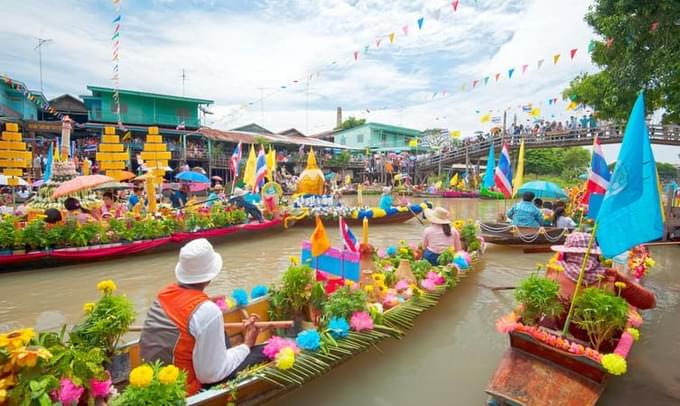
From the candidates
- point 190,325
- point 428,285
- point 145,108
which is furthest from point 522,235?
point 145,108

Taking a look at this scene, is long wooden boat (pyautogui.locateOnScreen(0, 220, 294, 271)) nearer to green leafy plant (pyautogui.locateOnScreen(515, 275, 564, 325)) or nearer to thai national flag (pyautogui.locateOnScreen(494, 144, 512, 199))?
thai national flag (pyautogui.locateOnScreen(494, 144, 512, 199))

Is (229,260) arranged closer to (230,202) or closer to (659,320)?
(230,202)

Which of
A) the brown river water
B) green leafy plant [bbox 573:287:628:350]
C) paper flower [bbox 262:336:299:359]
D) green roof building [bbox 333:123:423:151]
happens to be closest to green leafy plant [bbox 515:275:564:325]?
green leafy plant [bbox 573:287:628:350]

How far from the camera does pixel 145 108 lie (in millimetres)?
23969

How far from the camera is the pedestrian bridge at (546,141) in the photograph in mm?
19797

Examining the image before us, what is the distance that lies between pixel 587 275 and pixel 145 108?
25.7 metres

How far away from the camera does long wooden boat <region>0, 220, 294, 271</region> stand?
748cm

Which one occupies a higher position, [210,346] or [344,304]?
[210,346]

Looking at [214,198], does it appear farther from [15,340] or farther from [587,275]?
[587,275]

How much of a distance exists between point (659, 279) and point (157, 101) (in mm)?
25677

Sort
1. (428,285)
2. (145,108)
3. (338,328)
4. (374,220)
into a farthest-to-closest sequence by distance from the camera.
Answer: (145,108) → (374,220) → (428,285) → (338,328)

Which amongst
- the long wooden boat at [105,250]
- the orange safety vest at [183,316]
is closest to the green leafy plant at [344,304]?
the orange safety vest at [183,316]

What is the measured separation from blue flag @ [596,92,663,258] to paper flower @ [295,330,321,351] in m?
2.61

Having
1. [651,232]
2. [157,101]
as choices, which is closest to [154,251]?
[651,232]
